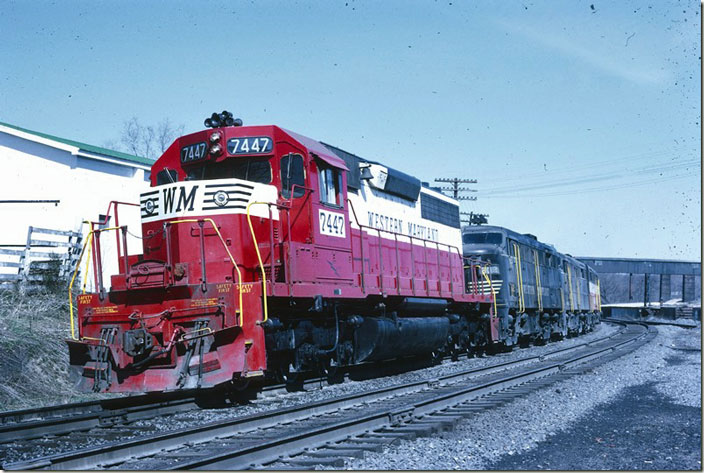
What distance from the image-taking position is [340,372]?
13.3m

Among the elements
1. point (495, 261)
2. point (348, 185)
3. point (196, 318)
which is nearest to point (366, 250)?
point (348, 185)

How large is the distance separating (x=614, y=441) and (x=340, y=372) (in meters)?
6.76

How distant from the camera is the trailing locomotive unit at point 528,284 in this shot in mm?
19750

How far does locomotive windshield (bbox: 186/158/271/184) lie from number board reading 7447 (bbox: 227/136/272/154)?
0.14 m

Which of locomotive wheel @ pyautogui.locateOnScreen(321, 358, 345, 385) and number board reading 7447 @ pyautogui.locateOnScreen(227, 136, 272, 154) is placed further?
locomotive wheel @ pyautogui.locateOnScreen(321, 358, 345, 385)

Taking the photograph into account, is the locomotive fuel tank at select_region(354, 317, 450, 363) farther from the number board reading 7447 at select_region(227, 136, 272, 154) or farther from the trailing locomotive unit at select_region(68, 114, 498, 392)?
the number board reading 7447 at select_region(227, 136, 272, 154)

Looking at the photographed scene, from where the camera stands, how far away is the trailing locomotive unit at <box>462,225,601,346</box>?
1975 cm

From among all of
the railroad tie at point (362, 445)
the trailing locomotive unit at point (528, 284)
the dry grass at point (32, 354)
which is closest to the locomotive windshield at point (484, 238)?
the trailing locomotive unit at point (528, 284)

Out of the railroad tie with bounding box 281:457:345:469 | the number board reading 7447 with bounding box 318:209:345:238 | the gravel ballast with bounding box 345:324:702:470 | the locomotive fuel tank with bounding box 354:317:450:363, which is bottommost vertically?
the gravel ballast with bounding box 345:324:702:470

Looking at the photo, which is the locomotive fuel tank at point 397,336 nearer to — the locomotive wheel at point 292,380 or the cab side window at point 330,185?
the locomotive wheel at point 292,380

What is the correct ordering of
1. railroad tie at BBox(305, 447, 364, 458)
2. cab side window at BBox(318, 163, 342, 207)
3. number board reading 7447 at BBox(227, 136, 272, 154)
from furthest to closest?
cab side window at BBox(318, 163, 342, 207) < number board reading 7447 at BBox(227, 136, 272, 154) < railroad tie at BBox(305, 447, 364, 458)

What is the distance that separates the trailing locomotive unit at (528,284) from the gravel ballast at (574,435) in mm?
7936

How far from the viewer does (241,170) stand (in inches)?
396

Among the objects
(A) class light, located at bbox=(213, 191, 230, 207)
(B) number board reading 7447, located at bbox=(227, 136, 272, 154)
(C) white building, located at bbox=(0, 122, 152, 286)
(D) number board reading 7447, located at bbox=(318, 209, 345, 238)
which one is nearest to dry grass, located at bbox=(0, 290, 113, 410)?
(A) class light, located at bbox=(213, 191, 230, 207)
